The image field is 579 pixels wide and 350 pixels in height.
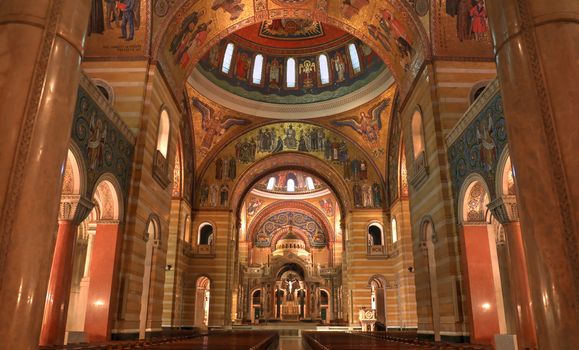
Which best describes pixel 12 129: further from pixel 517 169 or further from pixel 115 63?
pixel 115 63

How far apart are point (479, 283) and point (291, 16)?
10819mm

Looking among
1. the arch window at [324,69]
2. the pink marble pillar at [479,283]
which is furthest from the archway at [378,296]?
the pink marble pillar at [479,283]

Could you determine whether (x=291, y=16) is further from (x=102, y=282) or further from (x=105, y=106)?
(x=102, y=282)

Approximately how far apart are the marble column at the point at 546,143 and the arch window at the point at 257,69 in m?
20.7

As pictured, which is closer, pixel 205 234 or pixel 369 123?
pixel 369 123

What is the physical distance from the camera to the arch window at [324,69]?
79.4 feet

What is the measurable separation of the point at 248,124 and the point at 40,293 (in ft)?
69.6

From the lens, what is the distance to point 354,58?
2312 centimetres

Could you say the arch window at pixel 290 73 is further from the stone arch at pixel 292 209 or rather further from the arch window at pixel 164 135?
the stone arch at pixel 292 209

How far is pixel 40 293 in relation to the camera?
354 cm

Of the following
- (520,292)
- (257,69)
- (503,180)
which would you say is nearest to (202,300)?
(257,69)

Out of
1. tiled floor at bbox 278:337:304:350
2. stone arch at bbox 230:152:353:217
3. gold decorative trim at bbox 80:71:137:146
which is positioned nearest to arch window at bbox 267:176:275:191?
stone arch at bbox 230:152:353:217

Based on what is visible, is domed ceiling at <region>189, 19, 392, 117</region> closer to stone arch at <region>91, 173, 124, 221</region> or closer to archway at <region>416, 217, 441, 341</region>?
archway at <region>416, 217, 441, 341</region>

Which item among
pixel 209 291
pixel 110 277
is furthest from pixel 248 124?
pixel 110 277
